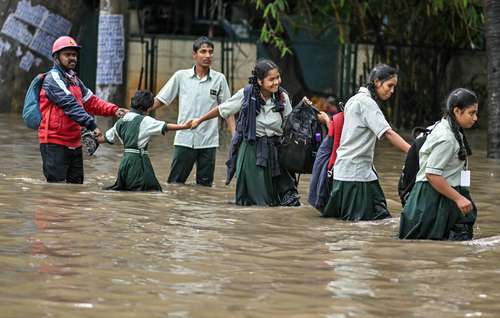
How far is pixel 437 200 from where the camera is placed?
31.9 ft

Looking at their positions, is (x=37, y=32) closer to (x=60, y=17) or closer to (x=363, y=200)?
(x=60, y=17)

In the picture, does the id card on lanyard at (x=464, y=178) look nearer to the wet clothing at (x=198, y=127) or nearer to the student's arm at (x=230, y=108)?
the student's arm at (x=230, y=108)

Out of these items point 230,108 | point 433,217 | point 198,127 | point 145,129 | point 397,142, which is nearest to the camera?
point 433,217

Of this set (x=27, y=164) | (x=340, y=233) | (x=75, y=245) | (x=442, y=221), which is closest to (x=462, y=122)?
(x=442, y=221)

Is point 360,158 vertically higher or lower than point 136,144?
higher

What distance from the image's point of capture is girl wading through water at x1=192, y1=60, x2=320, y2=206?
11.9 m

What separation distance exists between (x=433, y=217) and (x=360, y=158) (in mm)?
1322

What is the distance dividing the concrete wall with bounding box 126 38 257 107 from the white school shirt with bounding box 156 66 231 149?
10.9m

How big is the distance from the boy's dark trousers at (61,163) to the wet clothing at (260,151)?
1572 mm

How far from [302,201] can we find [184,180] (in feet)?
5.05

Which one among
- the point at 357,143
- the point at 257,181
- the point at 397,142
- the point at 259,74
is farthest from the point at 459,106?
the point at 257,181

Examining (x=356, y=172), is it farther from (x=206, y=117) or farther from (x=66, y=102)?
(x=66, y=102)

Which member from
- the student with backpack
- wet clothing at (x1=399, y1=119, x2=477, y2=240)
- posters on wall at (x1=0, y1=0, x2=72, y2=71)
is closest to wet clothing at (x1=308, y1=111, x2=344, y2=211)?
wet clothing at (x1=399, y1=119, x2=477, y2=240)

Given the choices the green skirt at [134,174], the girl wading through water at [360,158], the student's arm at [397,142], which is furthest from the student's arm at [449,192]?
the green skirt at [134,174]
